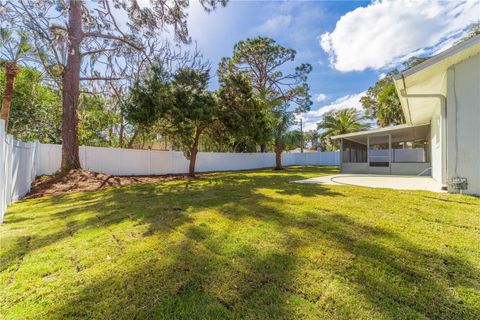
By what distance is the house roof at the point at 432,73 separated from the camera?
17.2 feet

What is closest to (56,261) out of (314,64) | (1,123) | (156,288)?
(156,288)

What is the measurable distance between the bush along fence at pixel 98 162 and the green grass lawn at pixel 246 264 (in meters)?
1.62

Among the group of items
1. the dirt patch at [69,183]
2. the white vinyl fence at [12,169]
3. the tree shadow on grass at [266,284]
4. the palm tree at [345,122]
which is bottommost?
the tree shadow on grass at [266,284]

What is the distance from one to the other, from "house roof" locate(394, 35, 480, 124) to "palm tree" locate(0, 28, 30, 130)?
14.2 meters

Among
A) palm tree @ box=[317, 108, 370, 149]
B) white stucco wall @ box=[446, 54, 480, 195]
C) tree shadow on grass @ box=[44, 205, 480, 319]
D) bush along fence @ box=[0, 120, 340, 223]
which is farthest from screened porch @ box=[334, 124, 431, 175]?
tree shadow on grass @ box=[44, 205, 480, 319]

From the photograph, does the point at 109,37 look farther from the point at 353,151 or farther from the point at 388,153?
the point at 388,153

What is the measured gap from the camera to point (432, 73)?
628cm

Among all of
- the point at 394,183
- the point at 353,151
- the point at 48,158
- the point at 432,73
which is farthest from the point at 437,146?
the point at 48,158

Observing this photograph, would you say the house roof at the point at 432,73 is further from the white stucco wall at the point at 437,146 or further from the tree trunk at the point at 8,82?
the tree trunk at the point at 8,82

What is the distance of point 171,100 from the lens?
9.92m

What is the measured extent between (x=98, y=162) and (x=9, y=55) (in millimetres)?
5589

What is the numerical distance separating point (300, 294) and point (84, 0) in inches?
485

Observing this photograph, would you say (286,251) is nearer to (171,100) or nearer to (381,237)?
(381,237)

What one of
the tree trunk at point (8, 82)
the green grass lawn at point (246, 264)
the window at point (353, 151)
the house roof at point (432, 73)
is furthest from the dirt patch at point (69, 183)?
the window at point (353, 151)
